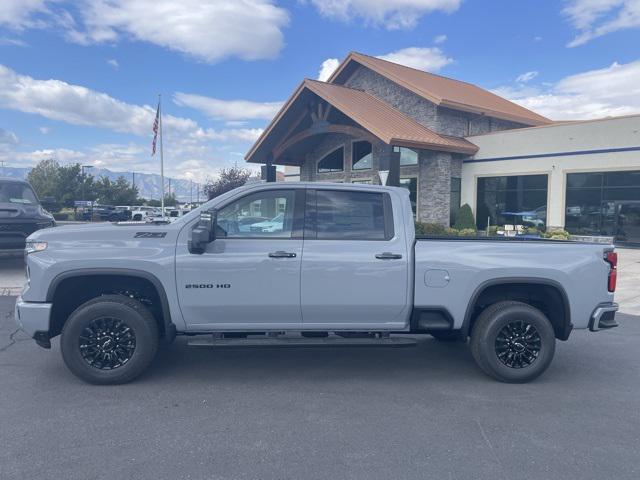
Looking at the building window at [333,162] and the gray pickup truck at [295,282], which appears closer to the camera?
the gray pickup truck at [295,282]

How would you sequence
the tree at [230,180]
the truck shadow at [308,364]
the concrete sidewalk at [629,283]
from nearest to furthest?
the truck shadow at [308,364] → the concrete sidewalk at [629,283] → the tree at [230,180]

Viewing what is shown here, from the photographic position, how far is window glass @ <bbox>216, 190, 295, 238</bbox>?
4.76 m

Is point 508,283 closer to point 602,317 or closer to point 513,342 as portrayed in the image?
point 513,342

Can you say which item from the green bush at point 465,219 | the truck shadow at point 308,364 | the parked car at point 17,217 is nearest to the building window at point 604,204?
the green bush at point 465,219

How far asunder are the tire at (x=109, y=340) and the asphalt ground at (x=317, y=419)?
171mm

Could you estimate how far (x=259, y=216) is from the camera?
488cm

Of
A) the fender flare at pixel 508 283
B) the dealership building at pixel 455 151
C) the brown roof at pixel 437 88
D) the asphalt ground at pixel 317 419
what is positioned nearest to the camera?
the asphalt ground at pixel 317 419

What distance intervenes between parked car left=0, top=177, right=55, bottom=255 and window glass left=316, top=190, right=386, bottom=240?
8406 mm

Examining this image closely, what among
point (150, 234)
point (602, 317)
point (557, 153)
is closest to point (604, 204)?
point (557, 153)

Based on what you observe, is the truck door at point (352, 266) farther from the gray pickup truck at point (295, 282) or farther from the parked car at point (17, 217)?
the parked car at point (17, 217)

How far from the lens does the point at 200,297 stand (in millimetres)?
4648

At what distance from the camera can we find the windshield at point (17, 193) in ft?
37.2

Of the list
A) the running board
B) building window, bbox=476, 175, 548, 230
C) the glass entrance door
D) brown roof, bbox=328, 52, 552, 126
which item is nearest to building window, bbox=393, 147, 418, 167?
brown roof, bbox=328, 52, 552, 126

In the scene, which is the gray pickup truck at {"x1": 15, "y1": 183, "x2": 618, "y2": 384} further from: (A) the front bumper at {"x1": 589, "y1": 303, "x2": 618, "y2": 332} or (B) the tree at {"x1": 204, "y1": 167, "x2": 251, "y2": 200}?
(B) the tree at {"x1": 204, "y1": 167, "x2": 251, "y2": 200}
